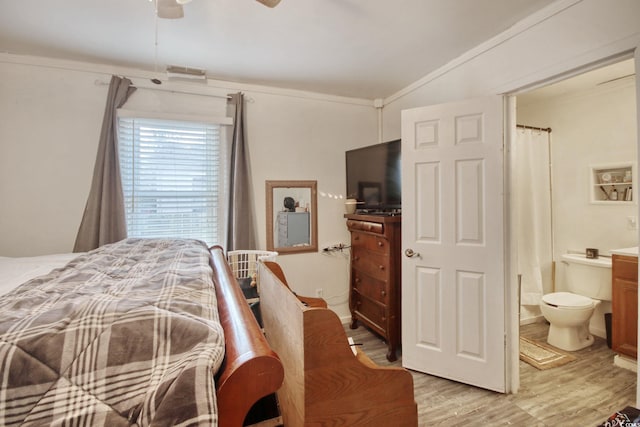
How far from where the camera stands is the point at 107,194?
7.89 feet

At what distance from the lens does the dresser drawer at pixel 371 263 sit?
258 centimetres

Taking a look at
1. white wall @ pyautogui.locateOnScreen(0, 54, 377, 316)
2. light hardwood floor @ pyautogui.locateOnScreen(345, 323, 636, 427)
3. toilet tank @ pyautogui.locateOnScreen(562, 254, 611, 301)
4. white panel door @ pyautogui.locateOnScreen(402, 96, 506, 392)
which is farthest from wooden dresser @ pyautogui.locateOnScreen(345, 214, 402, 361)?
toilet tank @ pyautogui.locateOnScreen(562, 254, 611, 301)

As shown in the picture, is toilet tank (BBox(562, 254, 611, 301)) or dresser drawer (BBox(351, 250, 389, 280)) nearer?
dresser drawer (BBox(351, 250, 389, 280))

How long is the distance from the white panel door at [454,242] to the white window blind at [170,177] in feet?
6.02

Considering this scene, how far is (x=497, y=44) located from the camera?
2072 millimetres

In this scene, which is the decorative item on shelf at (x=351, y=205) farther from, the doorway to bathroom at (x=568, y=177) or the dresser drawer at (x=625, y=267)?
the dresser drawer at (x=625, y=267)

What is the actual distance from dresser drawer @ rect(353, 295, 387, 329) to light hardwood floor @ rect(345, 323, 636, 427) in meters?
0.36

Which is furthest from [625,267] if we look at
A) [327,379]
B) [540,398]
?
[327,379]

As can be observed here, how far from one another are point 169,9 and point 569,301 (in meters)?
3.83

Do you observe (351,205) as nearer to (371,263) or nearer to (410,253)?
(371,263)

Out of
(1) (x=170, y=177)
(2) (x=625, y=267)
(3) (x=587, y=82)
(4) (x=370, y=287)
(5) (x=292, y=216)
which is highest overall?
(3) (x=587, y=82)

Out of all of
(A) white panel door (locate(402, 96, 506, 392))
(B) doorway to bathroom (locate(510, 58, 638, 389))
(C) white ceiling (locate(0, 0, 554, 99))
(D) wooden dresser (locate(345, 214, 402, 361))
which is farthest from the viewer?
(B) doorway to bathroom (locate(510, 58, 638, 389))

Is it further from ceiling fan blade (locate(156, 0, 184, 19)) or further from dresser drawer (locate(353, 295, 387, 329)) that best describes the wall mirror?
ceiling fan blade (locate(156, 0, 184, 19))

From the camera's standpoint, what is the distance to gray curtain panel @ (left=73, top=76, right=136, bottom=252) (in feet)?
7.77
